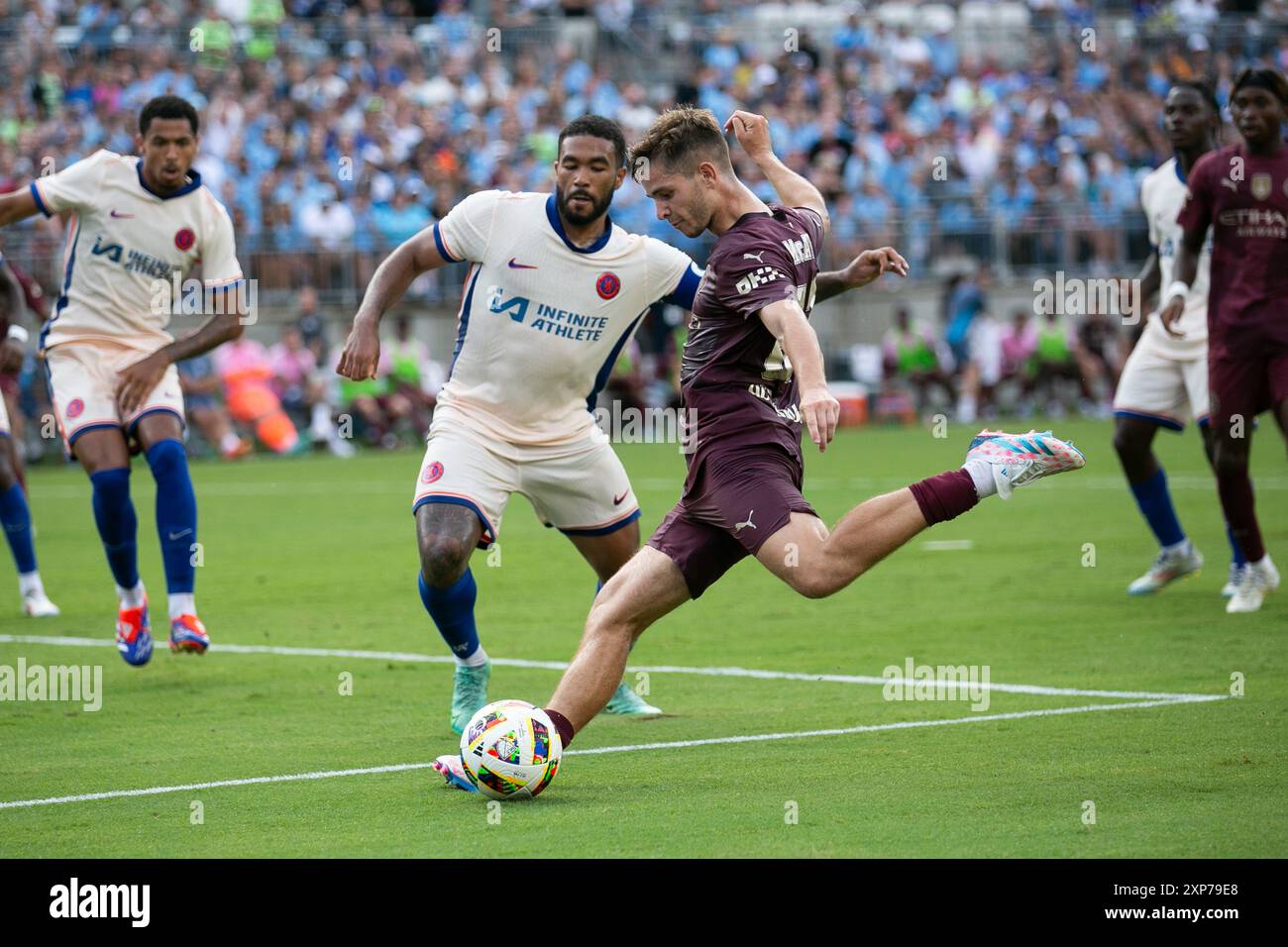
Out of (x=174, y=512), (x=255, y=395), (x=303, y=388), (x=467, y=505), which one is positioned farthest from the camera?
(x=303, y=388)

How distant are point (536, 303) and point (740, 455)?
5.30 feet

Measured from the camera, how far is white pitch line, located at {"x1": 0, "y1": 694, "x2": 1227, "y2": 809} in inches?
258

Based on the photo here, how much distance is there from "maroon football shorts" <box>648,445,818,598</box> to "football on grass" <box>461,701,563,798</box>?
75 centimetres

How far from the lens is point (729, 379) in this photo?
22.1 feet

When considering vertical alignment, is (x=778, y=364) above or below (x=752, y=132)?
below

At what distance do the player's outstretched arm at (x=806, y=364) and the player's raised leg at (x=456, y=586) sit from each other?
1.78 m

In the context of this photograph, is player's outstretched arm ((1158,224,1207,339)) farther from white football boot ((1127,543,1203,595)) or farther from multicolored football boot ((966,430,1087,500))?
multicolored football boot ((966,430,1087,500))

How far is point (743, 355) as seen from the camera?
6.73 metres

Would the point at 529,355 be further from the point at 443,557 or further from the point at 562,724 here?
the point at 562,724

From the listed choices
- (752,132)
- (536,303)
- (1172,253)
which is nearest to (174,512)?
(536,303)

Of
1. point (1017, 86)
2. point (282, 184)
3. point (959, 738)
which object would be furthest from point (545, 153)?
point (959, 738)

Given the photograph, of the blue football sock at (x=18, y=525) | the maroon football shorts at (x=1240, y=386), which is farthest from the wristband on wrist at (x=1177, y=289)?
the blue football sock at (x=18, y=525)
